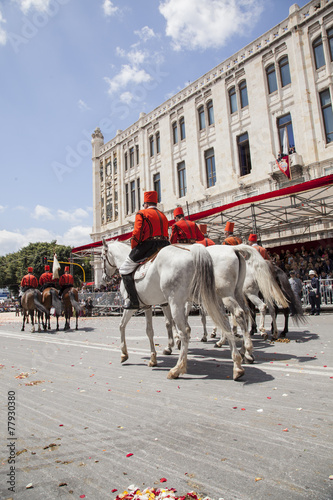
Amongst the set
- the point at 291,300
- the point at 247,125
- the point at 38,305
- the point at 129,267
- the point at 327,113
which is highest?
the point at 247,125

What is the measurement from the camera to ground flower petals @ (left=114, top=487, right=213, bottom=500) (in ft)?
5.84

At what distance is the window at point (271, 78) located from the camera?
2269 cm

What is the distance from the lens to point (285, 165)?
1950cm

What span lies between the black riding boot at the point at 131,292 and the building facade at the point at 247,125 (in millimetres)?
17786

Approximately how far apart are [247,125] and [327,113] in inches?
222

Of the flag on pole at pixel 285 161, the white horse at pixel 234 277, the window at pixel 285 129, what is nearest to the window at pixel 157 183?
the window at pixel 285 129

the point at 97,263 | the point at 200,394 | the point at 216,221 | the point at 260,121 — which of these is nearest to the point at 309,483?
the point at 200,394

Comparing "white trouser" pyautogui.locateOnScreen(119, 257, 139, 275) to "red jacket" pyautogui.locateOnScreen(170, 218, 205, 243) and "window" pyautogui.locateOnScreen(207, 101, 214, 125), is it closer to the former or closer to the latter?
"red jacket" pyautogui.locateOnScreen(170, 218, 205, 243)

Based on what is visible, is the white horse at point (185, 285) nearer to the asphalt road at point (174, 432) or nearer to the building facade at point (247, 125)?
the asphalt road at point (174, 432)

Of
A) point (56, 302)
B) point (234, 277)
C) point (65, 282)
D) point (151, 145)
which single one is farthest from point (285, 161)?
point (151, 145)

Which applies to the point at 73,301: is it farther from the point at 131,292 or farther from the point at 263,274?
the point at 263,274

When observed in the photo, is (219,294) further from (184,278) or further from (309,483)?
(309,483)

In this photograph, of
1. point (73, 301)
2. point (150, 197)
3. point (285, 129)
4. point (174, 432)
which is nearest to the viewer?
point (174, 432)

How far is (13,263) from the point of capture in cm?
6644
